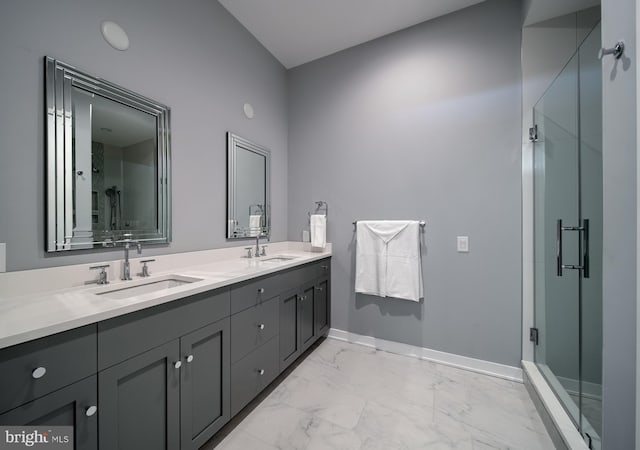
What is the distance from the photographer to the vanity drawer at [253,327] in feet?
4.46

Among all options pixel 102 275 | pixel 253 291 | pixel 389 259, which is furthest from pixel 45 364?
pixel 389 259

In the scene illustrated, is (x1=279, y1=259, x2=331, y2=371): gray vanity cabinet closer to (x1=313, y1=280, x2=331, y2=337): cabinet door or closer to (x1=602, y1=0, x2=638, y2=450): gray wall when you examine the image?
(x1=313, y1=280, x2=331, y2=337): cabinet door

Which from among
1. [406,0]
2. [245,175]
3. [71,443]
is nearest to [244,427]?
[71,443]

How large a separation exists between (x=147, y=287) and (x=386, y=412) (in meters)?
1.56

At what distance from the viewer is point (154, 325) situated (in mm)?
986

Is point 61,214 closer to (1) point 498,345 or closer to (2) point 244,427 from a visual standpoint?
(2) point 244,427

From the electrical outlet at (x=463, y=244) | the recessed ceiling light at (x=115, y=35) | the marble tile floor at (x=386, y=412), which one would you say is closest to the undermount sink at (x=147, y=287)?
the marble tile floor at (x=386, y=412)

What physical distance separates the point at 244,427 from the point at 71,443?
850 mm

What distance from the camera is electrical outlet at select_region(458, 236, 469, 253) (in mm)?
1995

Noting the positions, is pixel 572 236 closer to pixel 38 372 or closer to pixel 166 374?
pixel 166 374

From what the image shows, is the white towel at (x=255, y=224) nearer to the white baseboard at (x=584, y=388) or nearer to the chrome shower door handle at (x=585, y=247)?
the chrome shower door handle at (x=585, y=247)

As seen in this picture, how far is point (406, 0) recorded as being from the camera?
6.26ft

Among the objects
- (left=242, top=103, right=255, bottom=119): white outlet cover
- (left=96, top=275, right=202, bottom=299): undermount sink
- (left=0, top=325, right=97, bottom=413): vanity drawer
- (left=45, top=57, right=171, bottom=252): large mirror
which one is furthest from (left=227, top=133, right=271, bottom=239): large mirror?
(left=0, top=325, right=97, bottom=413): vanity drawer

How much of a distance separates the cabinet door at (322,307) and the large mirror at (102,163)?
51.4 inches
